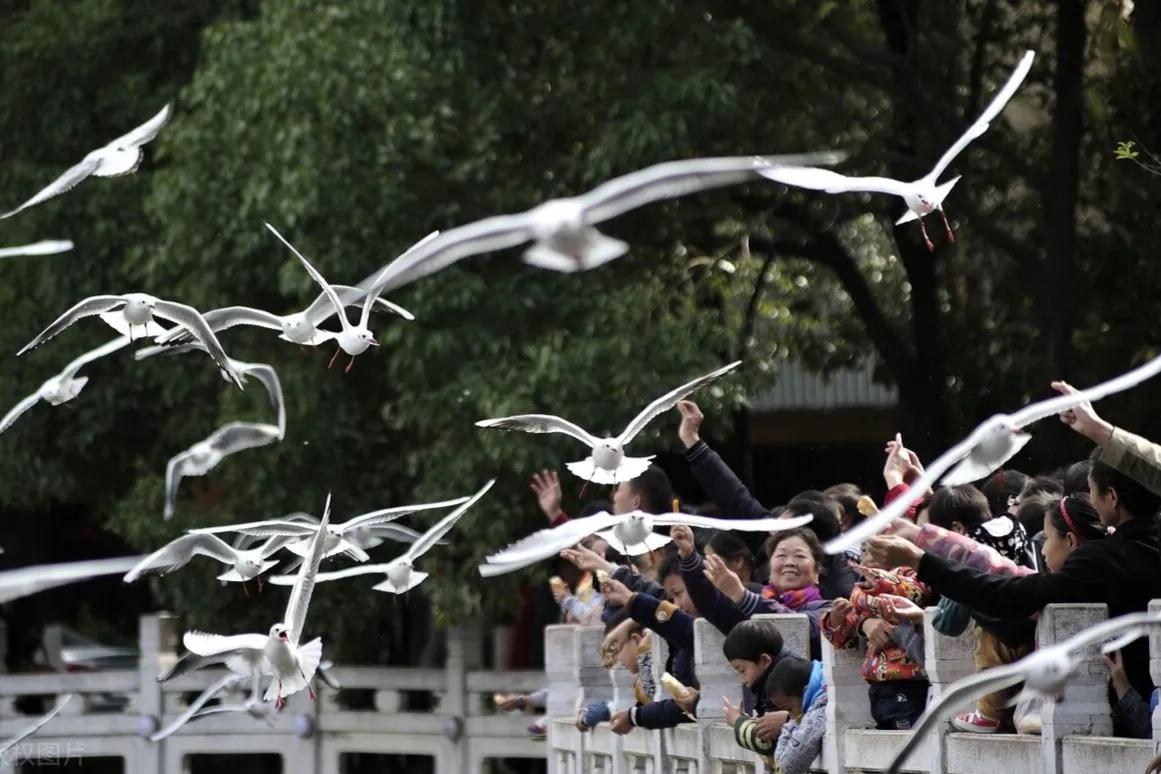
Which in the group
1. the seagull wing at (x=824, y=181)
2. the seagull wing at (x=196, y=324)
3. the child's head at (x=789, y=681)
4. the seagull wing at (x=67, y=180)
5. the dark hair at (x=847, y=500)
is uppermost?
the seagull wing at (x=67, y=180)

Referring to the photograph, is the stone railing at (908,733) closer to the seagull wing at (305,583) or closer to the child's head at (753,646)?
the child's head at (753,646)

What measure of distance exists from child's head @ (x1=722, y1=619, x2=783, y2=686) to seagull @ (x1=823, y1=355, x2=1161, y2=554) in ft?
3.39

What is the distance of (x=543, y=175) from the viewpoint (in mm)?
15750

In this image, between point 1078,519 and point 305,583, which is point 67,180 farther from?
point 1078,519

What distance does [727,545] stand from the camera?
35.6ft

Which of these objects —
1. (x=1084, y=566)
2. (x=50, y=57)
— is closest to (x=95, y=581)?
(x=50, y=57)

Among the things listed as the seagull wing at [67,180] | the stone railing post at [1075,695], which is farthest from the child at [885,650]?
the seagull wing at [67,180]

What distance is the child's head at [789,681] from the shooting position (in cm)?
912

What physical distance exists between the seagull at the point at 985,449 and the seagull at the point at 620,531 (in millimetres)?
1094

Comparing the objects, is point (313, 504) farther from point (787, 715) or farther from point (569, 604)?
point (787, 715)

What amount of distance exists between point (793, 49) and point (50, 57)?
5922 millimetres

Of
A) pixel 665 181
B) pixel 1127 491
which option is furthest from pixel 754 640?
pixel 1127 491

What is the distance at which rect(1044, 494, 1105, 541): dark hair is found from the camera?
7.97 meters

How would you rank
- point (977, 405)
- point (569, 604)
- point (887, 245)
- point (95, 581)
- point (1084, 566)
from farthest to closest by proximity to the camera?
point (95, 581) → point (887, 245) → point (977, 405) → point (569, 604) → point (1084, 566)
